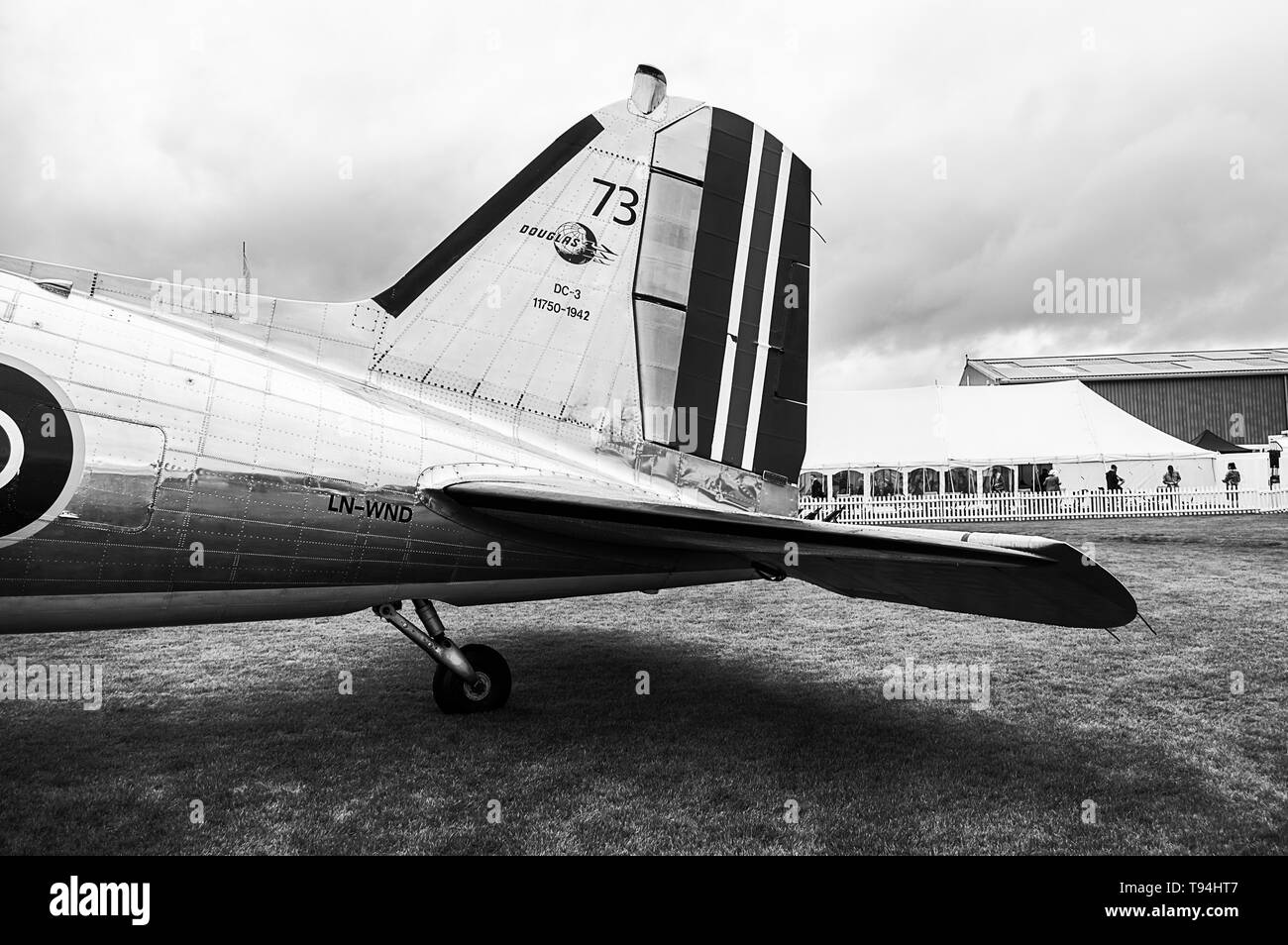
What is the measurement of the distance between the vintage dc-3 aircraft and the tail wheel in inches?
1.1

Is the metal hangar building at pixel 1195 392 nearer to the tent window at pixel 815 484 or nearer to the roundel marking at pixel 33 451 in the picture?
the tent window at pixel 815 484

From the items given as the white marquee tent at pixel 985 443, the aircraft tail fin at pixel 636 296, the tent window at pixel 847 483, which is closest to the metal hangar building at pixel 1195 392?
the white marquee tent at pixel 985 443

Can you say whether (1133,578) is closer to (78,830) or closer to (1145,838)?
(1145,838)

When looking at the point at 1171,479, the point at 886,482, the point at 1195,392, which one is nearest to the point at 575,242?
the point at 886,482

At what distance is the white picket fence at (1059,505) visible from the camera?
24.1 metres

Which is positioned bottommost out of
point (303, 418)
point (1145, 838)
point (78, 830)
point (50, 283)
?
→ point (78, 830)

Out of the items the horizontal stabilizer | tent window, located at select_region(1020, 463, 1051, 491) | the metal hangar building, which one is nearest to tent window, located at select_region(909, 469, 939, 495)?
tent window, located at select_region(1020, 463, 1051, 491)

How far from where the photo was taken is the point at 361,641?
8078 millimetres

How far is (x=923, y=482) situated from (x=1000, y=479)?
10.6 feet

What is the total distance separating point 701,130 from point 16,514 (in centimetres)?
514

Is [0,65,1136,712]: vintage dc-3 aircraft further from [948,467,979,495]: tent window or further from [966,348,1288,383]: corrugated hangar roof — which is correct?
[966,348,1288,383]: corrugated hangar roof

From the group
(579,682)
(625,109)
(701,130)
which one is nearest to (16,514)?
(579,682)

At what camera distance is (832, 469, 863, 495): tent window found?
28.1 meters
